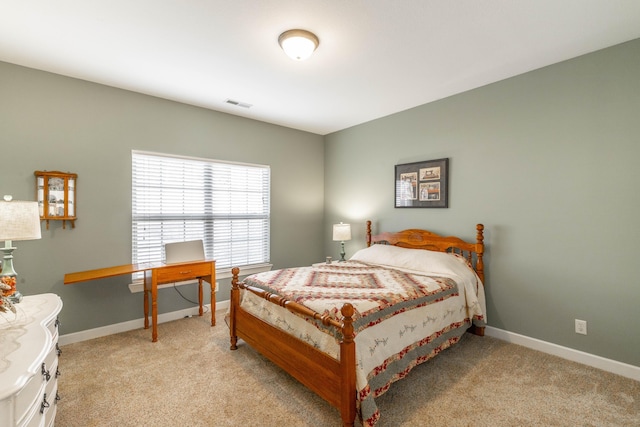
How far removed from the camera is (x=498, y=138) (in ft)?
10.0

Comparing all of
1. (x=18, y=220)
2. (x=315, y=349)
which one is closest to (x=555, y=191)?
(x=315, y=349)

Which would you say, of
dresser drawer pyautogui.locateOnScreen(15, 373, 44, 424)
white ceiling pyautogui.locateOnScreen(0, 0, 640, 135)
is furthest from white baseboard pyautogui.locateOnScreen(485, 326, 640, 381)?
dresser drawer pyautogui.locateOnScreen(15, 373, 44, 424)

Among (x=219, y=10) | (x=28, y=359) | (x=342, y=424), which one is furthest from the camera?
(x=219, y=10)

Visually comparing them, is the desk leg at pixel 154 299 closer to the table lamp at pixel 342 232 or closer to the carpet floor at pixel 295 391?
the carpet floor at pixel 295 391

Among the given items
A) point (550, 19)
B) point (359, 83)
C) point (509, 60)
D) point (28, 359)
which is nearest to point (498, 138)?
point (509, 60)

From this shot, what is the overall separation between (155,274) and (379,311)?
88.1 inches

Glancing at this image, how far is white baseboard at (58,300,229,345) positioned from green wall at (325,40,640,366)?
3.09m

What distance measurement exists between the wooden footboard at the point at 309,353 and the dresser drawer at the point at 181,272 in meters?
0.66

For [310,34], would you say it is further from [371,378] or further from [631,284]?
[631,284]

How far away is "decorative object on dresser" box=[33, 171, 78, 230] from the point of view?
9.05 feet

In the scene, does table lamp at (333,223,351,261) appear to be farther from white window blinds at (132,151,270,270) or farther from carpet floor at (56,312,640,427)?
carpet floor at (56,312,640,427)

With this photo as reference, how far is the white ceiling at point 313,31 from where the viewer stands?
195 cm

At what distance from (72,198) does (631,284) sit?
16.2ft

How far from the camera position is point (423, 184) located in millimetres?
3656
